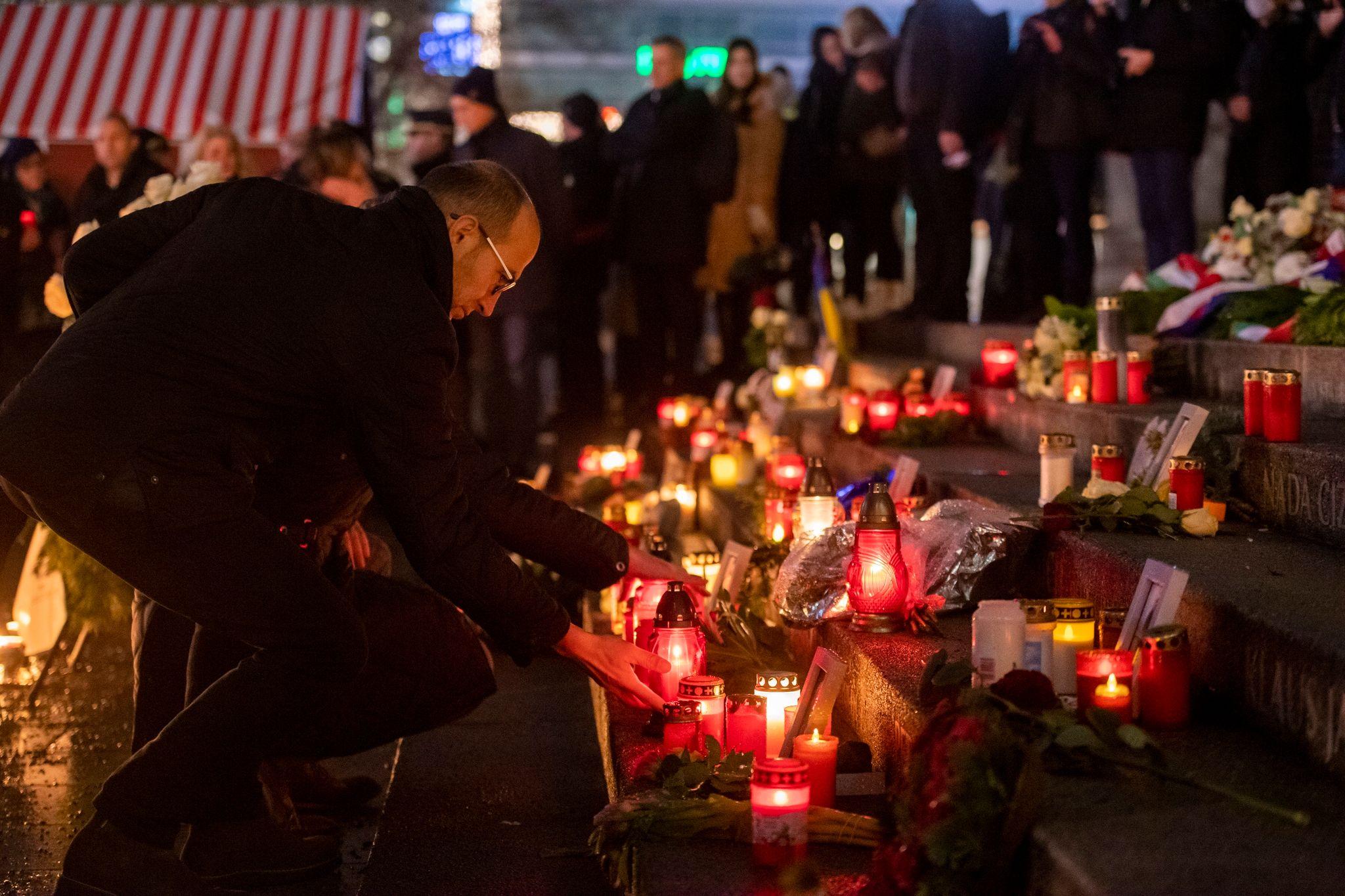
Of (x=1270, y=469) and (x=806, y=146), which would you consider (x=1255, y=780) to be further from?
(x=806, y=146)

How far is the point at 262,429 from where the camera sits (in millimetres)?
3002

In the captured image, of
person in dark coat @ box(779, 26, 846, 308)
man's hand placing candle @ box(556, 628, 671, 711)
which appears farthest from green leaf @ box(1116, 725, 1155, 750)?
person in dark coat @ box(779, 26, 846, 308)

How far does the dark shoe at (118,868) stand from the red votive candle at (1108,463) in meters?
2.42

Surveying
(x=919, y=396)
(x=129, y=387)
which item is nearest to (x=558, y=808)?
Answer: (x=129, y=387)

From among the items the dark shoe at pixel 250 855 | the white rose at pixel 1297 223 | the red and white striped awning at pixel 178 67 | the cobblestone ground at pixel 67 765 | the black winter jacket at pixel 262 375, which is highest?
the red and white striped awning at pixel 178 67

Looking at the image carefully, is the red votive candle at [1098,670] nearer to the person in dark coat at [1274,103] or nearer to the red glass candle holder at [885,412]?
the red glass candle holder at [885,412]

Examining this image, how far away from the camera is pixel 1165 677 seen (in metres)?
2.70

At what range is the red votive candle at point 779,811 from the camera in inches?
106

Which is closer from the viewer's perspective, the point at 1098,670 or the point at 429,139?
the point at 1098,670

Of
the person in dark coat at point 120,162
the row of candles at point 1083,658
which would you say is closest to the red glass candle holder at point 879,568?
the row of candles at point 1083,658

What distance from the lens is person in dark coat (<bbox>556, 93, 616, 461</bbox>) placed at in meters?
9.48

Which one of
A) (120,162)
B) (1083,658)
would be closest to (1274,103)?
(1083,658)

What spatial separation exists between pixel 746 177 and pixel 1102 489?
5.68 meters

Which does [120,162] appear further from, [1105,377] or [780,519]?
[1105,377]
